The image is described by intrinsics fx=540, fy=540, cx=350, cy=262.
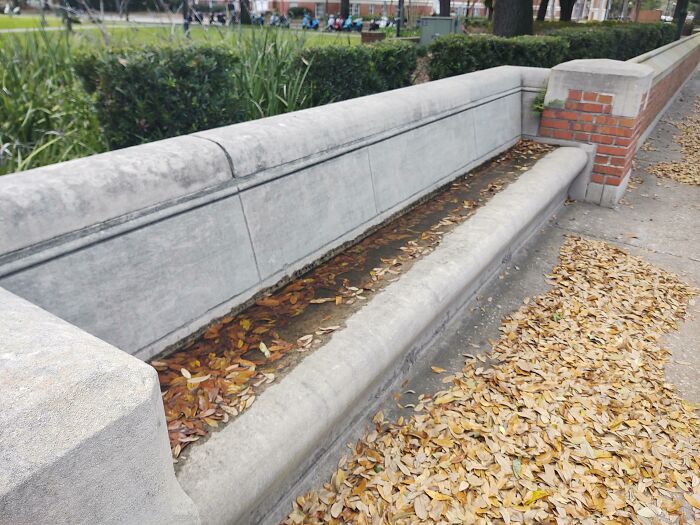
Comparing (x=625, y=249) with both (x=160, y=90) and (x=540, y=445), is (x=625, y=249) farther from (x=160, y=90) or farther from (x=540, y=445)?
(x=160, y=90)

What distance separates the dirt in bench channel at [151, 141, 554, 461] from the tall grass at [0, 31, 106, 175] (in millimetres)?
1771

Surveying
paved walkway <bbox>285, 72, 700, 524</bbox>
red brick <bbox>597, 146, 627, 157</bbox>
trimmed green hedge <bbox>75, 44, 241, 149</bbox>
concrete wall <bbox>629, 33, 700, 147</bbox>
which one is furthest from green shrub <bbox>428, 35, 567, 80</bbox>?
trimmed green hedge <bbox>75, 44, 241, 149</bbox>

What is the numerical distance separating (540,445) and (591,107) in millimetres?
4241

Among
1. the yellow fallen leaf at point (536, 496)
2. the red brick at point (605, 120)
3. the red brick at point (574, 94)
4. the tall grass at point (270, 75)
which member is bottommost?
the yellow fallen leaf at point (536, 496)

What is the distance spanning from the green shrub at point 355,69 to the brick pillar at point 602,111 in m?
1.65

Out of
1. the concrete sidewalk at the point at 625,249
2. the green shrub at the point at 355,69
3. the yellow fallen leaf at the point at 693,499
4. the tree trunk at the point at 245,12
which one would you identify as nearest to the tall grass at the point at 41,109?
the tree trunk at the point at 245,12

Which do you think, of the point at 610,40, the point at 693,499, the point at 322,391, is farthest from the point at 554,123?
the point at 610,40

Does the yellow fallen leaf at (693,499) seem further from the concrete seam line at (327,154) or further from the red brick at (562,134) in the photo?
the red brick at (562,134)

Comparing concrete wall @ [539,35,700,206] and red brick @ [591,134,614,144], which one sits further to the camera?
red brick @ [591,134,614,144]

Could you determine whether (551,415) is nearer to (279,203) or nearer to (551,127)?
(279,203)

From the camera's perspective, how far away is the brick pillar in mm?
5383

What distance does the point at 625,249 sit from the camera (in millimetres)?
4914

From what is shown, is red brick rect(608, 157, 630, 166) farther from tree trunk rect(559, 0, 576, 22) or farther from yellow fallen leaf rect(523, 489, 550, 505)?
tree trunk rect(559, 0, 576, 22)

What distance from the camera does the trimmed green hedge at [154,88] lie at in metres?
3.30
